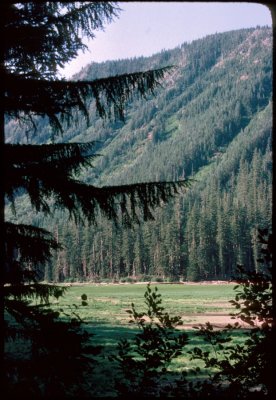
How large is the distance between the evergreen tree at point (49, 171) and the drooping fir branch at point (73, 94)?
0.01 m

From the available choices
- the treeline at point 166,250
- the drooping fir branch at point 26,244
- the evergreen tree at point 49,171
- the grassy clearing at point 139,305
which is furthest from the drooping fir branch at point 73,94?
the treeline at point 166,250

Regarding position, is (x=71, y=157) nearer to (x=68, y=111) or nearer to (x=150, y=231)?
(x=68, y=111)

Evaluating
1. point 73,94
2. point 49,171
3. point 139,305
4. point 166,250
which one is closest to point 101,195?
point 49,171

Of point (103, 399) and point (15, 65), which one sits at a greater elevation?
point (15, 65)

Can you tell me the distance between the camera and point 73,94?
4.70 metres

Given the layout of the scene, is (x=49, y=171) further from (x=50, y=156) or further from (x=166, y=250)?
(x=166, y=250)

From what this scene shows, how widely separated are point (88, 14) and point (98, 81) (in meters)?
1.11

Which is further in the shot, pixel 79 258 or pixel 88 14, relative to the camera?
pixel 79 258

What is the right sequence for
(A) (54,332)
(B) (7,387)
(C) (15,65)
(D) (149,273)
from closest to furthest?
(B) (7,387), (A) (54,332), (C) (15,65), (D) (149,273)

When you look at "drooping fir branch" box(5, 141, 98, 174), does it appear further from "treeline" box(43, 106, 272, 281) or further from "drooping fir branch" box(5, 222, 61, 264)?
"treeline" box(43, 106, 272, 281)

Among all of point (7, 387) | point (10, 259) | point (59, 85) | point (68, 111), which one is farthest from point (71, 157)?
point (7, 387)

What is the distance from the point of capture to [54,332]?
420 centimetres

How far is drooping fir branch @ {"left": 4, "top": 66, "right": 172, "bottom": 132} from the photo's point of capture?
445cm

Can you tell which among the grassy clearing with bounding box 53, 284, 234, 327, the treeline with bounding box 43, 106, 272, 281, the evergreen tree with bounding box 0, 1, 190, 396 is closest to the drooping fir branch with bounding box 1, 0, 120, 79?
the evergreen tree with bounding box 0, 1, 190, 396
